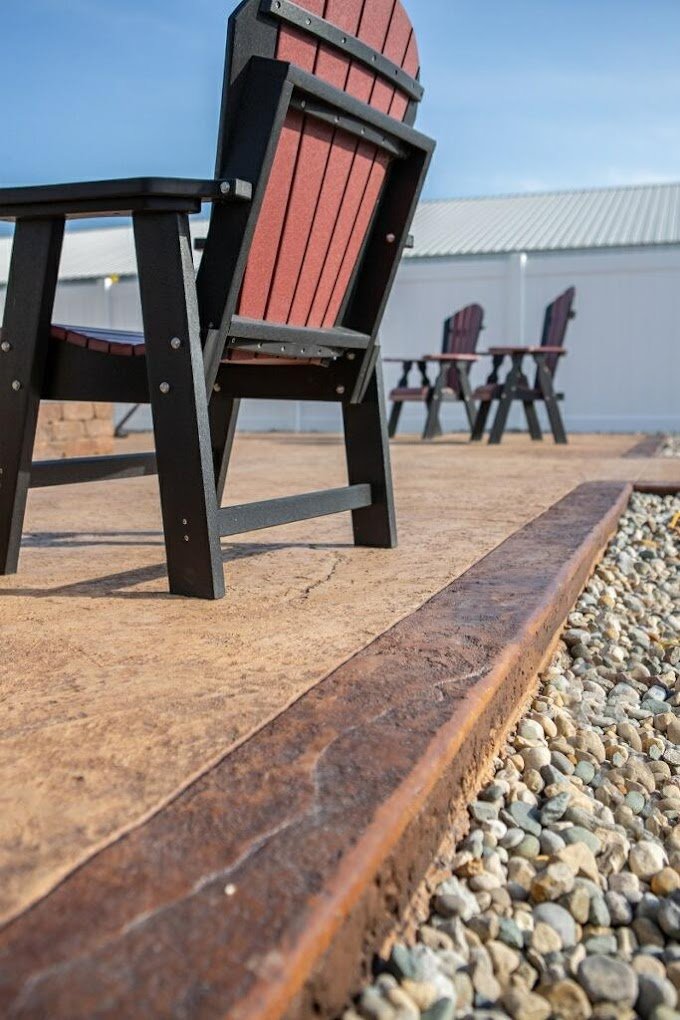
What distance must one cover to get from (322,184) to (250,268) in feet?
0.80

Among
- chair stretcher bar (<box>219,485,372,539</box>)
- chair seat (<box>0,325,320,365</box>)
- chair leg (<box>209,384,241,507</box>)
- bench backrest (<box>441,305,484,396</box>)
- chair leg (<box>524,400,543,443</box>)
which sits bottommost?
chair stretcher bar (<box>219,485,372,539</box>)

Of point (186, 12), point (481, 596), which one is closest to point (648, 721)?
point (481, 596)

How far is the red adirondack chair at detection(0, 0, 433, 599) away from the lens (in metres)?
1.70

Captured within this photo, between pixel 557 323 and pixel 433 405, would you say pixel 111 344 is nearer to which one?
pixel 433 405

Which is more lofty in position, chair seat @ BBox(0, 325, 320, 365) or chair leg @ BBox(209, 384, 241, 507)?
chair seat @ BBox(0, 325, 320, 365)

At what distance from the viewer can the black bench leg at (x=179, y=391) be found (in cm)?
170

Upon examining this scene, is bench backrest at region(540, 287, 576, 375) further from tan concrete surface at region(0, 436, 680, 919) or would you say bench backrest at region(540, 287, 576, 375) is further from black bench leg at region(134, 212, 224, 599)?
black bench leg at region(134, 212, 224, 599)

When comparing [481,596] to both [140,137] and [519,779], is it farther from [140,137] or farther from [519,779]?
[140,137]

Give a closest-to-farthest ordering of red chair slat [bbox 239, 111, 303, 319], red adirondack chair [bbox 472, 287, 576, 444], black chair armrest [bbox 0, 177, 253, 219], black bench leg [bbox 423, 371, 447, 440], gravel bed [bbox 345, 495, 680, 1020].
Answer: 1. gravel bed [bbox 345, 495, 680, 1020]
2. black chair armrest [bbox 0, 177, 253, 219]
3. red chair slat [bbox 239, 111, 303, 319]
4. red adirondack chair [bbox 472, 287, 576, 444]
5. black bench leg [bbox 423, 371, 447, 440]

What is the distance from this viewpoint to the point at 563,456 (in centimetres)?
601

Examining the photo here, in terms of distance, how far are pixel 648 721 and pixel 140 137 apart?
20.4 feet

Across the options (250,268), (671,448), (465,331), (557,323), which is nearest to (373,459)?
(250,268)

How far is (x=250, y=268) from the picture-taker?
6.03 ft

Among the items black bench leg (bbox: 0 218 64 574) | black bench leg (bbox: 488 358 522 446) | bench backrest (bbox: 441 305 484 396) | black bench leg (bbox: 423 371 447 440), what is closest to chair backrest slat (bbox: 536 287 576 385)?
black bench leg (bbox: 488 358 522 446)
